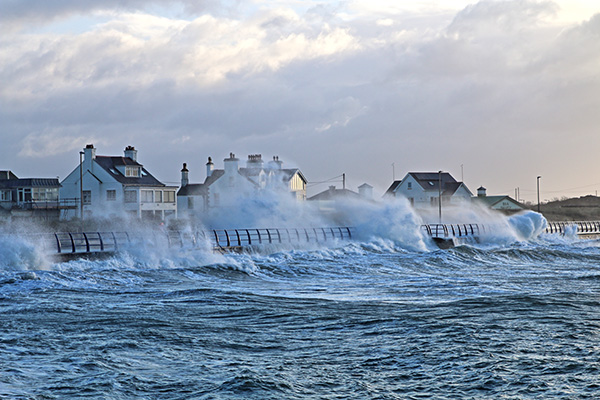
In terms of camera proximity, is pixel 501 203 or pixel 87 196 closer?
pixel 87 196

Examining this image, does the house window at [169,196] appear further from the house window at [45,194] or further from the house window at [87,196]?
the house window at [45,194]

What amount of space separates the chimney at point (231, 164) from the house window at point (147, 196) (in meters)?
7.31

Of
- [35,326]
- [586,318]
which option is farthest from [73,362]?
[586,318]

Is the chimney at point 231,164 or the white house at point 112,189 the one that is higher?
the chimney at point 231,164

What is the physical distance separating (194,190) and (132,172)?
9789 millimetres

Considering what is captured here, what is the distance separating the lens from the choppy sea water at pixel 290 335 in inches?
337

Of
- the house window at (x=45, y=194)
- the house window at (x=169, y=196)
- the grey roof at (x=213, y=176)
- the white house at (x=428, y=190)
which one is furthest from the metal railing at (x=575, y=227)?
the house window at (x=45, y=194)

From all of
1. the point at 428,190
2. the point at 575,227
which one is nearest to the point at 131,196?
the point at 428,190

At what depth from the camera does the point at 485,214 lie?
193ft

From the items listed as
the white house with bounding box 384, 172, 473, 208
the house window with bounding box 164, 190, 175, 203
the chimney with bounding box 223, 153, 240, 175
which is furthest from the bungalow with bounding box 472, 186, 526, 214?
the house window with bounding box 164, 190, 175, 203

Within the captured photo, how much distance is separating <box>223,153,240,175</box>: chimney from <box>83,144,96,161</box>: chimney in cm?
1089

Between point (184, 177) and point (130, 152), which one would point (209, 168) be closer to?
point (184, 177)

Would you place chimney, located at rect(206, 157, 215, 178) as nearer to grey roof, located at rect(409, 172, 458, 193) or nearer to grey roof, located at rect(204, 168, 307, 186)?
grey roof, located at rect(204, 168, 307, 186)

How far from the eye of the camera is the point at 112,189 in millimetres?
53531
